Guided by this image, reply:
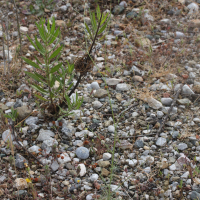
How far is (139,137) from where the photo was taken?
2.75 metres

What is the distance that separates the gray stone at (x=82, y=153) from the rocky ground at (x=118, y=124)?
10 millimetres

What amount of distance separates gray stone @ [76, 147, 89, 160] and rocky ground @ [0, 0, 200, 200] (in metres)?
0.01

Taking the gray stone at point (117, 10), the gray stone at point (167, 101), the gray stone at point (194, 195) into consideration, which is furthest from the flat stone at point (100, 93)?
the gray stone at point (117, 10)

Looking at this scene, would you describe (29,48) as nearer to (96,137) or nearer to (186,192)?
(96,137)

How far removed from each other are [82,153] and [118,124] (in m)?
0.59

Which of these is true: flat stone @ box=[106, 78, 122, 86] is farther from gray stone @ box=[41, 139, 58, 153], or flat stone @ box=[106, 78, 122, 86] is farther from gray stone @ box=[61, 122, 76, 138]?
gray stone @ box=[41, 139, 58, 153]

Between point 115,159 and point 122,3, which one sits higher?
point 122,3

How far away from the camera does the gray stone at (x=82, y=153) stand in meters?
2.55

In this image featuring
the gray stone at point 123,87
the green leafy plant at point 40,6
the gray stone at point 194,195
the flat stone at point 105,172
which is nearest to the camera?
the gray stone at point 194,195

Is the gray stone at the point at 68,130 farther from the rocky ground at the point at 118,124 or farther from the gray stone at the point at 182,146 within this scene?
the gray stone at the point at 182,146

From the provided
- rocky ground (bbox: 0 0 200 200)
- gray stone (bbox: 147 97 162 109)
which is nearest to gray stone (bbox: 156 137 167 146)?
rocky ground (bbox: 0 0 200 200)

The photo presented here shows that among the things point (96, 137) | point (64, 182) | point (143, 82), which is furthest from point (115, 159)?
point (143, 82)

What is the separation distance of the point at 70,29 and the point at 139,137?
2441mm

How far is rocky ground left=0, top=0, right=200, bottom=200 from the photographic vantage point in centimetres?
231
